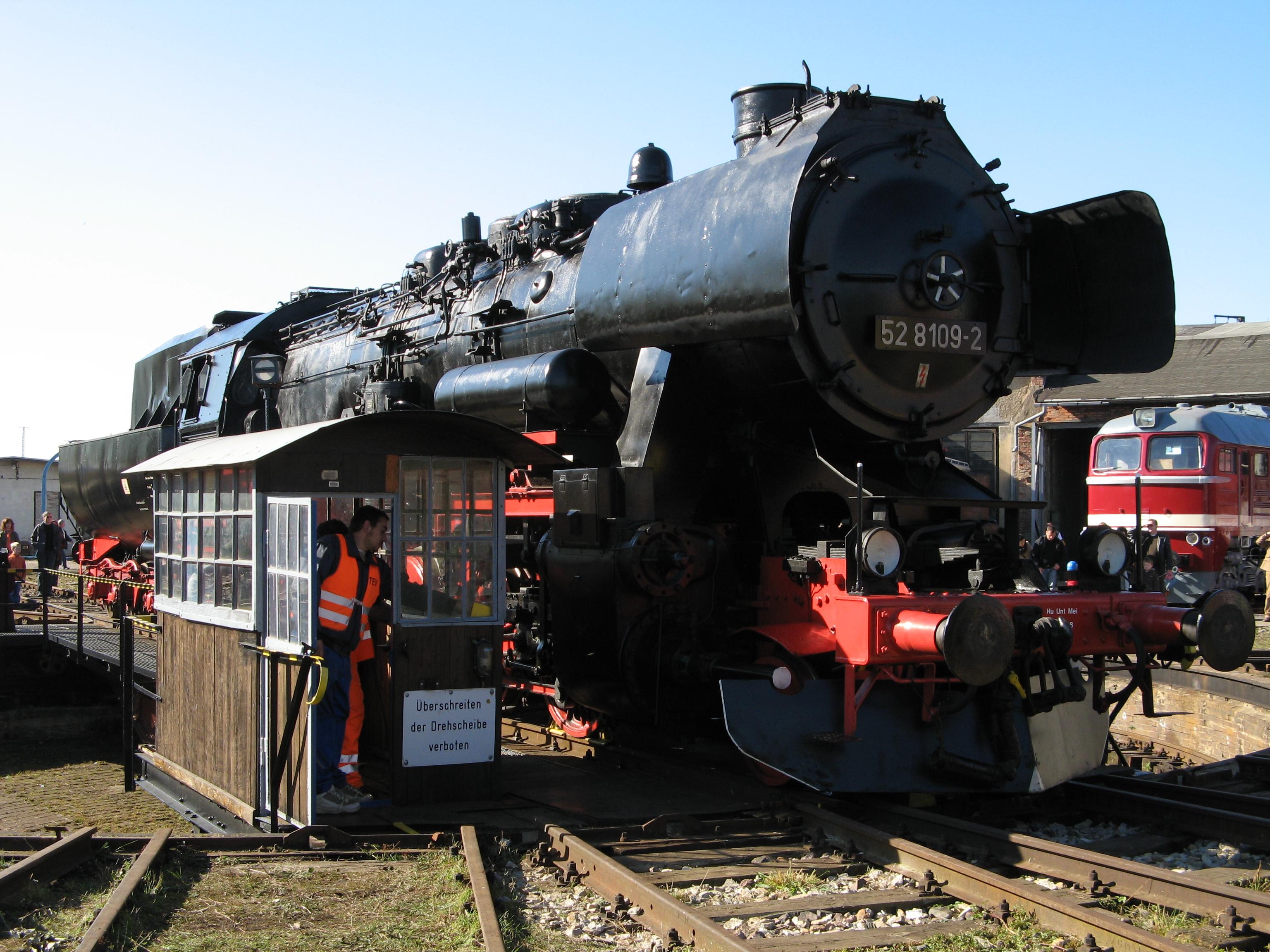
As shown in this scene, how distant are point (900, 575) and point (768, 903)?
2.07 metres

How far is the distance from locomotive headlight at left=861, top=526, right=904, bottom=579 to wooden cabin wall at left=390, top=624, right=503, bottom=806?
2.16 m

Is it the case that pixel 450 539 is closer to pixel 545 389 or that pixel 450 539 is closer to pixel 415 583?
pixel 415 583

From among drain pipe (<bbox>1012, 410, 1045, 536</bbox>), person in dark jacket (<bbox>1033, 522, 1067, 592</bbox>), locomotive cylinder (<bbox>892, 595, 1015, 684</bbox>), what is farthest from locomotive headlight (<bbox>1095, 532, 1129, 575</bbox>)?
drain pipe (<bbox>1012, 410, 1045, 536</bbox>)

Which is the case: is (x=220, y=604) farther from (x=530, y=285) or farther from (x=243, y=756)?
(x=530, y=285)

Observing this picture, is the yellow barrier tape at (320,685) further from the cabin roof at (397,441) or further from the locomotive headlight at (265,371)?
the locomotive headlight at (265,371)

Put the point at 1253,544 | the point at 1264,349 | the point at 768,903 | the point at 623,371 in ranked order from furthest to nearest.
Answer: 1. the point at 1264,349
2. the point at 1253,544
3. the point at 623,371
4. the point at 768,903

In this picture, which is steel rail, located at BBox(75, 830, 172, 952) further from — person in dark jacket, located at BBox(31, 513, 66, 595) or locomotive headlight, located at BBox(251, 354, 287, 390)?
person in dark jacket, located at BBox(31, 513, 66, 595)

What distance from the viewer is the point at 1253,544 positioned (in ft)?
65.5

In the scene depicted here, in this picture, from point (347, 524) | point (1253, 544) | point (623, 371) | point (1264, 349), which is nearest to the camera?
point (623, 371)

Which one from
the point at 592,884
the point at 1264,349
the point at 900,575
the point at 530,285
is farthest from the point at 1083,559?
the point at 1264,349

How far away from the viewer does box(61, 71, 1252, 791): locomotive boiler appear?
627 centimetres

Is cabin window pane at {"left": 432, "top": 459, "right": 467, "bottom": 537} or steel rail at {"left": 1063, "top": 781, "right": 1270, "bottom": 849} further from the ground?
cabin window pane at {"left": 432, "top": 459, "right": 467, "bottom": 537}

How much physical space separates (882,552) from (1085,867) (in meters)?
1.76

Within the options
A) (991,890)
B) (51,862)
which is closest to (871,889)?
(991,890)
